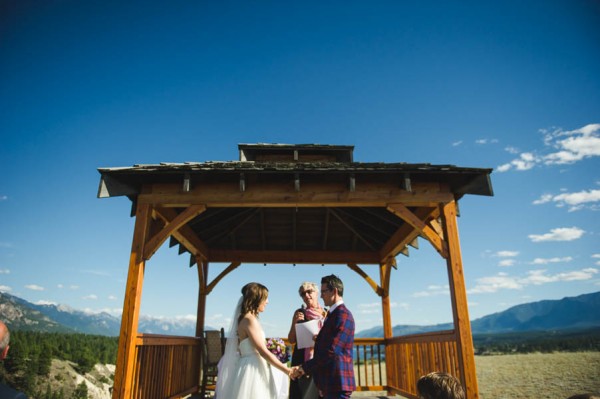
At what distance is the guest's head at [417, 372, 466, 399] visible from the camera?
1.57m

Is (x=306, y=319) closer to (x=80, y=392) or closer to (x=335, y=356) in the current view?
(x=335, y=356)

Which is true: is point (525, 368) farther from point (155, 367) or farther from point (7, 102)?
point (7, 102)

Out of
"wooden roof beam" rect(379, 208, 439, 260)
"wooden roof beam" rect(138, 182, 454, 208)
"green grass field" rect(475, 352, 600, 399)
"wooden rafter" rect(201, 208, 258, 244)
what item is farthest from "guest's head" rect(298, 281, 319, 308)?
"green grass field" rect(475, 352, 600, 399)

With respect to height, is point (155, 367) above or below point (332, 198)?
below

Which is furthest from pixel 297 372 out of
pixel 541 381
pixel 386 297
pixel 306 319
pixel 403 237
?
pixel 541 381

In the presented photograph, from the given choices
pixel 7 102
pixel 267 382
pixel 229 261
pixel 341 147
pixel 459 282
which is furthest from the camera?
pixel 7 102

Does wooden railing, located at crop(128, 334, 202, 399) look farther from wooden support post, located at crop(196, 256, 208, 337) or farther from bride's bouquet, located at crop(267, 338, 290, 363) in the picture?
bride's bouquet, located at crop(267, 338, 290, 363)

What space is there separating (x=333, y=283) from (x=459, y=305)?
2.85 meters

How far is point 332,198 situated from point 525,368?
33803 millimetres

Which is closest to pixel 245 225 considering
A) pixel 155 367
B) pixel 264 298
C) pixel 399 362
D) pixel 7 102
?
pixel 155 367

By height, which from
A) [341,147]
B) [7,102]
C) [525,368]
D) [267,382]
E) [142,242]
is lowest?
[525,368]

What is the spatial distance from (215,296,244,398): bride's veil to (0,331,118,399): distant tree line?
6509 centimetres

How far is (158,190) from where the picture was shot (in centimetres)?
562

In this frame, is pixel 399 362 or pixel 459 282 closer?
pixel 459 282
